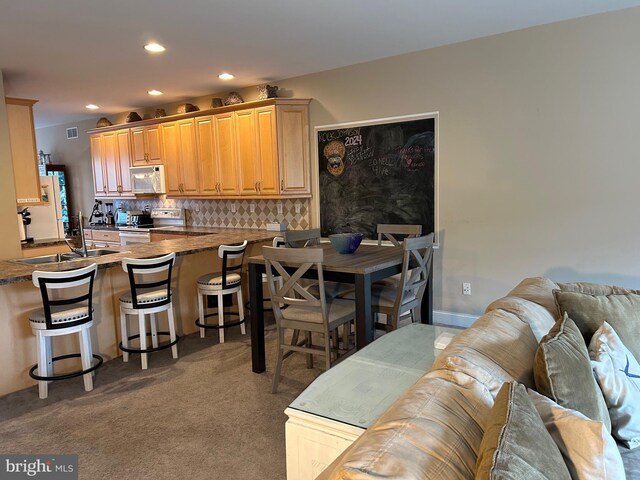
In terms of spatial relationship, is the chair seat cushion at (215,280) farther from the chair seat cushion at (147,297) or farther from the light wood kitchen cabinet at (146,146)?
the light wood kitchen cabinet at (146,146)

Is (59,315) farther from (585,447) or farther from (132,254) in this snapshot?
(585,447)

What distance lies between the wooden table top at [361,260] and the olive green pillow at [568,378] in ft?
4.90

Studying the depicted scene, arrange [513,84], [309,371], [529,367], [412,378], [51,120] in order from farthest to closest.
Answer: [51,120] < [513,84] < [309,371] < [412,378] < [529,367]

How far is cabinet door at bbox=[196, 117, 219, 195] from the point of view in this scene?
5.65 m

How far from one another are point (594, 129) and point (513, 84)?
0.76m

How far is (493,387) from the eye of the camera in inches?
49.8

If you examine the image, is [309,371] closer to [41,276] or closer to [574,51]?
[41,276]

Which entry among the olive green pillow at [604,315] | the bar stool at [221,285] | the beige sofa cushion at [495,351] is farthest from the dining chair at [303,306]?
the olive green pillow at [604,315]

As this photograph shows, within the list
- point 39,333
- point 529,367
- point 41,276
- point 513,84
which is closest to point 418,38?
point 513,84

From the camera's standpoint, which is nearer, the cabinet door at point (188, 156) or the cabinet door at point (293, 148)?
the cabinet door at point (293, 148)

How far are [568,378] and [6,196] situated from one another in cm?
460

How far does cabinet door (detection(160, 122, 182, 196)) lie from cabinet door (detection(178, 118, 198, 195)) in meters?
0.08

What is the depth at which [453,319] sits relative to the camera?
4344 mm

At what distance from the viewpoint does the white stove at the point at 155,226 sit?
6.26 metres
